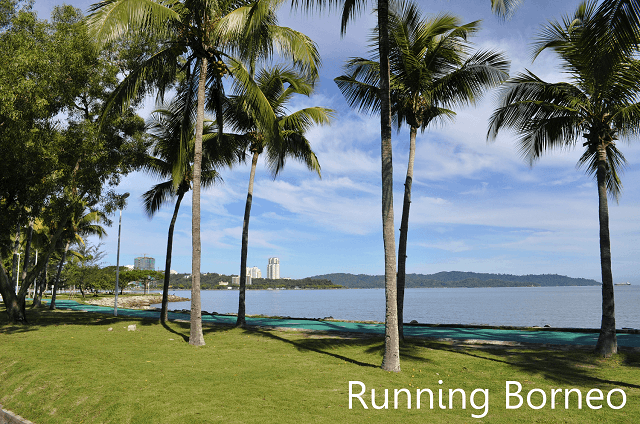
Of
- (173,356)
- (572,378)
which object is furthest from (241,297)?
(572,378)

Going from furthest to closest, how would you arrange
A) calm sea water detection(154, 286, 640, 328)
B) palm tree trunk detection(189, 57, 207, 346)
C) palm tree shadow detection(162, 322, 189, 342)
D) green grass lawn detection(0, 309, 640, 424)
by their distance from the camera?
calm sea water detection(154, 286, 640, 328) < palm tree shadow detection(162, 322, 189, 342) < palm tree trunk detection(189, 57, 207, 346) < green grass lawn detection(0, 309, 640, 424)

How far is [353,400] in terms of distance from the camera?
671 centimetres

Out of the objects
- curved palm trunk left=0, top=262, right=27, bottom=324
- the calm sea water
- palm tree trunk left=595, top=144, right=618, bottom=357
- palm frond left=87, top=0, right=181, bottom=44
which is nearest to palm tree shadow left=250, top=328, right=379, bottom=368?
palm tree trunk left=595, top=144, right=618, bottom=357

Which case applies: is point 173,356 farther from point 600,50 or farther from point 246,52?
point 600,50

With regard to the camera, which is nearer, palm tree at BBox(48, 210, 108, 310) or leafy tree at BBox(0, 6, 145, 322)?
leafy tree at BBox(0, 6, 145, 322)

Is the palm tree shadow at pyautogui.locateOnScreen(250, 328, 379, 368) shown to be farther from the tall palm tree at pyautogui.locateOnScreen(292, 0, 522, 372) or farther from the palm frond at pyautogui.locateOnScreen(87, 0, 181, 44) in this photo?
the palm frond at pyautogui.locateOnScreen(87, 0, 181, 44)

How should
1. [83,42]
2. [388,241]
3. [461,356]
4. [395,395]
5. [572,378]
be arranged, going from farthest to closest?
[83,42]
[461,356]
[388,241]
[572,378]
[395,395]

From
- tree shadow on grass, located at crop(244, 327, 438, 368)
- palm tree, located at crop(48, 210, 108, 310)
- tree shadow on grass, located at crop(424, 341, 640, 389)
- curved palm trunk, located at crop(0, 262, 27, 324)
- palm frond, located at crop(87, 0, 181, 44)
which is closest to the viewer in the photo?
tree shadow on grass, located at crop(424, 341, 640, 389)

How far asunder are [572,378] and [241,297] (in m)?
11.9

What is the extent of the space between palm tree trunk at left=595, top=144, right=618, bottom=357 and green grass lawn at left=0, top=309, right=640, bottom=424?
380mm

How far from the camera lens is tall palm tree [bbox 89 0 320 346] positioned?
10.2 metres

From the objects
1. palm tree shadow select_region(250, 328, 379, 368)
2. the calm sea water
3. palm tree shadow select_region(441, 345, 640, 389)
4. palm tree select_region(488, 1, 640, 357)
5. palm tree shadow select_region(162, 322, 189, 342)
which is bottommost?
the calm sea water

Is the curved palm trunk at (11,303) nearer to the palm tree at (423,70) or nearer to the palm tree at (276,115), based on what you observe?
the palm tree at (276,115)

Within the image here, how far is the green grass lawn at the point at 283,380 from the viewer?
242 inches
